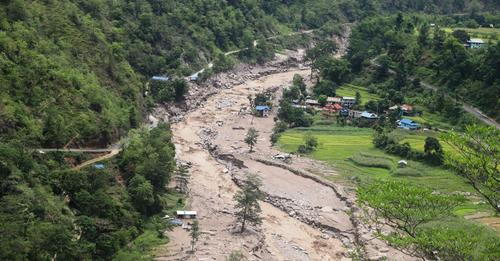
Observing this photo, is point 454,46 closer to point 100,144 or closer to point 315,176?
point 315,176

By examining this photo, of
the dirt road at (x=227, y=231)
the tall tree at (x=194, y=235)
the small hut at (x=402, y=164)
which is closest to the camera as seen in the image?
the tall tree at (x=194, y=235)

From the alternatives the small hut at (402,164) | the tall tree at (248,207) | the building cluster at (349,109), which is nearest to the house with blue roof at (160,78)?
the building cluster at (349,109)

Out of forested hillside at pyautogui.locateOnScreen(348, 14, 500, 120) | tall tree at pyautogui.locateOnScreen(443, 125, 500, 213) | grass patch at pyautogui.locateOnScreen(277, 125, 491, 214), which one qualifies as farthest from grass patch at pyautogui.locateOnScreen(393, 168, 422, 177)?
tall tree at pyautogui.locateOnScreen(443, 125, 500, 213)

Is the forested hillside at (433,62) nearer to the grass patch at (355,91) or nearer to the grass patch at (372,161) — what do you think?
the grass patch at (355,91)

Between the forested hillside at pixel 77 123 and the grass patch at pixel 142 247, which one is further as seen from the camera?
the grass patch at pixel 142 247

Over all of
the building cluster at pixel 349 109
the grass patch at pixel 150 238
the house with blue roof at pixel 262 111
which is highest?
the building cluster at pixel 349 109

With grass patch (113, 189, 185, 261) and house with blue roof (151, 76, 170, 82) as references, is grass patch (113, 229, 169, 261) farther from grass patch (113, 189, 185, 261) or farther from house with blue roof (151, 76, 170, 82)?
house with blue roof (151, 76, 170, 82)

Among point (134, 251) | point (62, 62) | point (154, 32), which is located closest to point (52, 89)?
point (62, 62)

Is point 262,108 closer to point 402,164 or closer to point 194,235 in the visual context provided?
point 402,164
